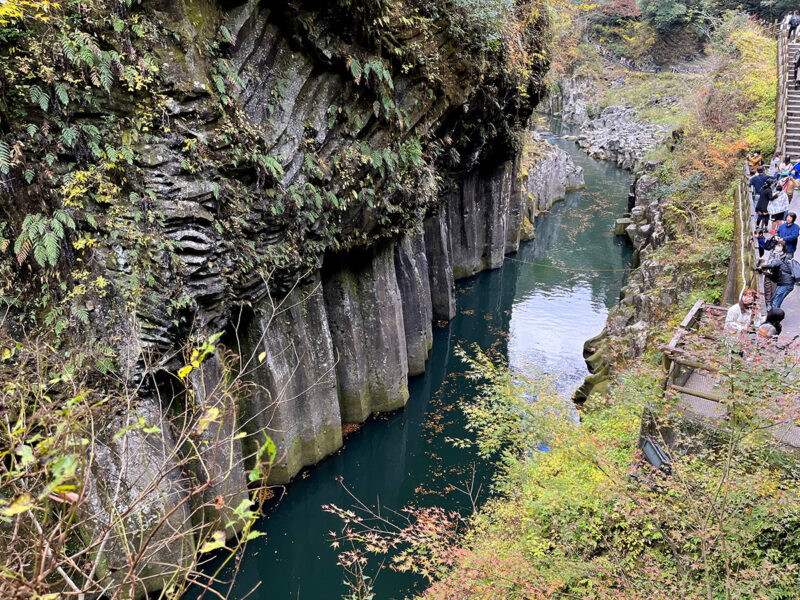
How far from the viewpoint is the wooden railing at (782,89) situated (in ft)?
59.2

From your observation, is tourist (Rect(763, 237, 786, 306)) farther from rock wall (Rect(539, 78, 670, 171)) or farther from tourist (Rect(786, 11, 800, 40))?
rock wall (Rect(539, 78, 670, 171))

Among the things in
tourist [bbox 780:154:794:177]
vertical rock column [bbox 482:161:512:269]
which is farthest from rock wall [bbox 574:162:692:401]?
vertical rock column [bbox 482:161:512:269]

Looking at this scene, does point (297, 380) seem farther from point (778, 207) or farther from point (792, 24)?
point (792, 24)

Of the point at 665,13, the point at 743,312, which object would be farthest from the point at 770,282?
the point at 665,13

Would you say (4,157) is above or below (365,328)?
above

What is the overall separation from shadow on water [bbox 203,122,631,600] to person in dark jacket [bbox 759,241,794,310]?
8872mm

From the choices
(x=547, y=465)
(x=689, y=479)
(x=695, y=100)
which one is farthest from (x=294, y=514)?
(x=695, y=100)

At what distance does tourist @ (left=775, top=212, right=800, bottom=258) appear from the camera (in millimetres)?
10398

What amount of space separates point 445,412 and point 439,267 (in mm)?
7340

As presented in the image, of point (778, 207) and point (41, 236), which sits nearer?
point (41, 236)

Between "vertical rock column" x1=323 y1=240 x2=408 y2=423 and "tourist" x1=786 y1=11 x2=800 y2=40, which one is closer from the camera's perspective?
"vertical rock column" x1=323 y1=240 x2=408 y2=423

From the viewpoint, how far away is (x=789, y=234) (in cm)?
1049

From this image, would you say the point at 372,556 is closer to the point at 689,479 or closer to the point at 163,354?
the point at 163,354

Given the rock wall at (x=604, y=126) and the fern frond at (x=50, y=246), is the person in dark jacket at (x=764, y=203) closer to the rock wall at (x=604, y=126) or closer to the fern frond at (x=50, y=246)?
the fern frond at (x=50, y=246)
